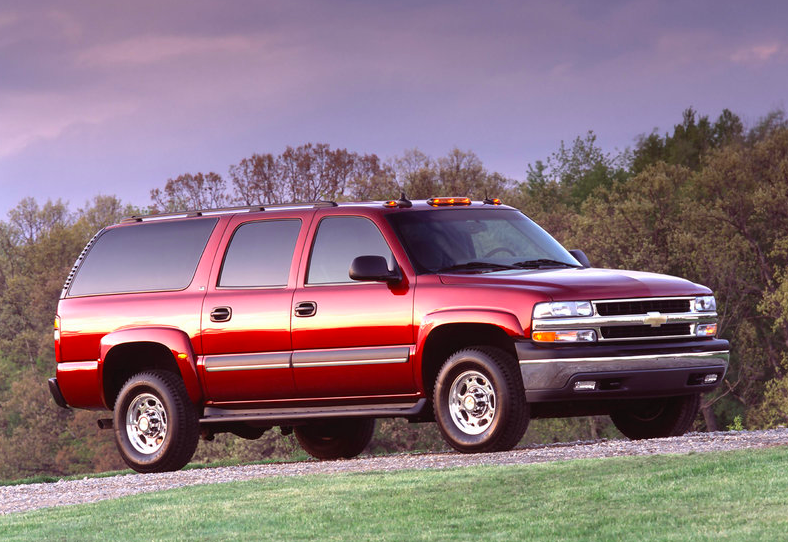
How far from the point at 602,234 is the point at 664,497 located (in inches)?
1597

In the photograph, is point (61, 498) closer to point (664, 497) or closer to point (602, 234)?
point (664, 497)

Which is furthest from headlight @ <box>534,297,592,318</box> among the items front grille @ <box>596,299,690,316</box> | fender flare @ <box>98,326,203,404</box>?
fender flare @ <box>98,326,203,404</box>

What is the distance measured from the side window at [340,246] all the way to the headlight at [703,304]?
2.59 m

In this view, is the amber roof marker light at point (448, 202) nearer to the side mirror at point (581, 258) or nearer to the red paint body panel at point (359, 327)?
the red paint body panel at point (359, 327)

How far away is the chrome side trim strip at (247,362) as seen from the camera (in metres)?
11.1

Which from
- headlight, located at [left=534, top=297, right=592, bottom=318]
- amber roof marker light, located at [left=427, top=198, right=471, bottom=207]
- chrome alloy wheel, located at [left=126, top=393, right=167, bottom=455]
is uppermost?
amber roof marker light, located at [left=427, top=198, right=471, bottom=207]

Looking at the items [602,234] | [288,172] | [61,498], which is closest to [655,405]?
[61,498]

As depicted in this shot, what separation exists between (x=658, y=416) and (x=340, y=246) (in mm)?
3492

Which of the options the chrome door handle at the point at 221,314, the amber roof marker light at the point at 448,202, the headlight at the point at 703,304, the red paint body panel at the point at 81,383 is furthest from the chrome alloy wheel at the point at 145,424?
the headlight at the point at 703,304

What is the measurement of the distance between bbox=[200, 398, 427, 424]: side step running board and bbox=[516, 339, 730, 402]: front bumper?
1.15 meters

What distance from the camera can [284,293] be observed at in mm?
11180

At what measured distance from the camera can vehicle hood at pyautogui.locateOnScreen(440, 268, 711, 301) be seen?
10.1 meters

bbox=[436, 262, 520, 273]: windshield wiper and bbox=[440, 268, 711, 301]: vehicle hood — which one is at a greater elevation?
bbox=[436, 262, 520, 273]: windshield wiper

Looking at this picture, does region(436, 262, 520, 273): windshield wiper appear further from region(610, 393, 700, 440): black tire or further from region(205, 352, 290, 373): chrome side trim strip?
region(610, 393, 700, 440): black tire
